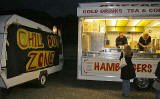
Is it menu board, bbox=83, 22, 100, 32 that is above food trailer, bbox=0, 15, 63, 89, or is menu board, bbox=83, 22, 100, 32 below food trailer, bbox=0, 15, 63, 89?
above

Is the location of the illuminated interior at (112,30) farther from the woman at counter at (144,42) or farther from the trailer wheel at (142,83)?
the trailer wheel at (142,83)

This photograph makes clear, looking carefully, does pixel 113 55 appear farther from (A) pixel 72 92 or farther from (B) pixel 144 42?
(B) pixel 144 42

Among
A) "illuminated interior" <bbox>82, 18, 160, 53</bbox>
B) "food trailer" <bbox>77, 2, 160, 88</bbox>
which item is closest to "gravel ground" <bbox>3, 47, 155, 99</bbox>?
"food trailer" <bbox>77, 2, 160, 88</bbox>

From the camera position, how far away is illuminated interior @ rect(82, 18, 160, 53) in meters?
7.60

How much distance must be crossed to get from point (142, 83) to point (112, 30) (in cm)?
476

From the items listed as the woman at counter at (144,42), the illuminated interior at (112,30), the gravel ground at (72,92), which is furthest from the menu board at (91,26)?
the gravel ground at (72,92)

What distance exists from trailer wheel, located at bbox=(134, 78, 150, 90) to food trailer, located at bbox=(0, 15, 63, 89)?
3642mm

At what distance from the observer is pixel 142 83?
655 centimetres

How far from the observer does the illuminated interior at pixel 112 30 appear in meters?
7.60

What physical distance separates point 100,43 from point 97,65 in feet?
7.38

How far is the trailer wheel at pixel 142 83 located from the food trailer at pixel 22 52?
3.64 m

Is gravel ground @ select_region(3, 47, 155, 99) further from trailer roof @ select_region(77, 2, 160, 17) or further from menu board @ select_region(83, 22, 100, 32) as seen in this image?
trailer roof @ select_region(77, 2, 160, 17)

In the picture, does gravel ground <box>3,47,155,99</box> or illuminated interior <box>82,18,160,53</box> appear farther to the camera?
illuminated interior <box>82,18,160,53</box>

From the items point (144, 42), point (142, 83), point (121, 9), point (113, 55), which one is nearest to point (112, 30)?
point (144, 42)
